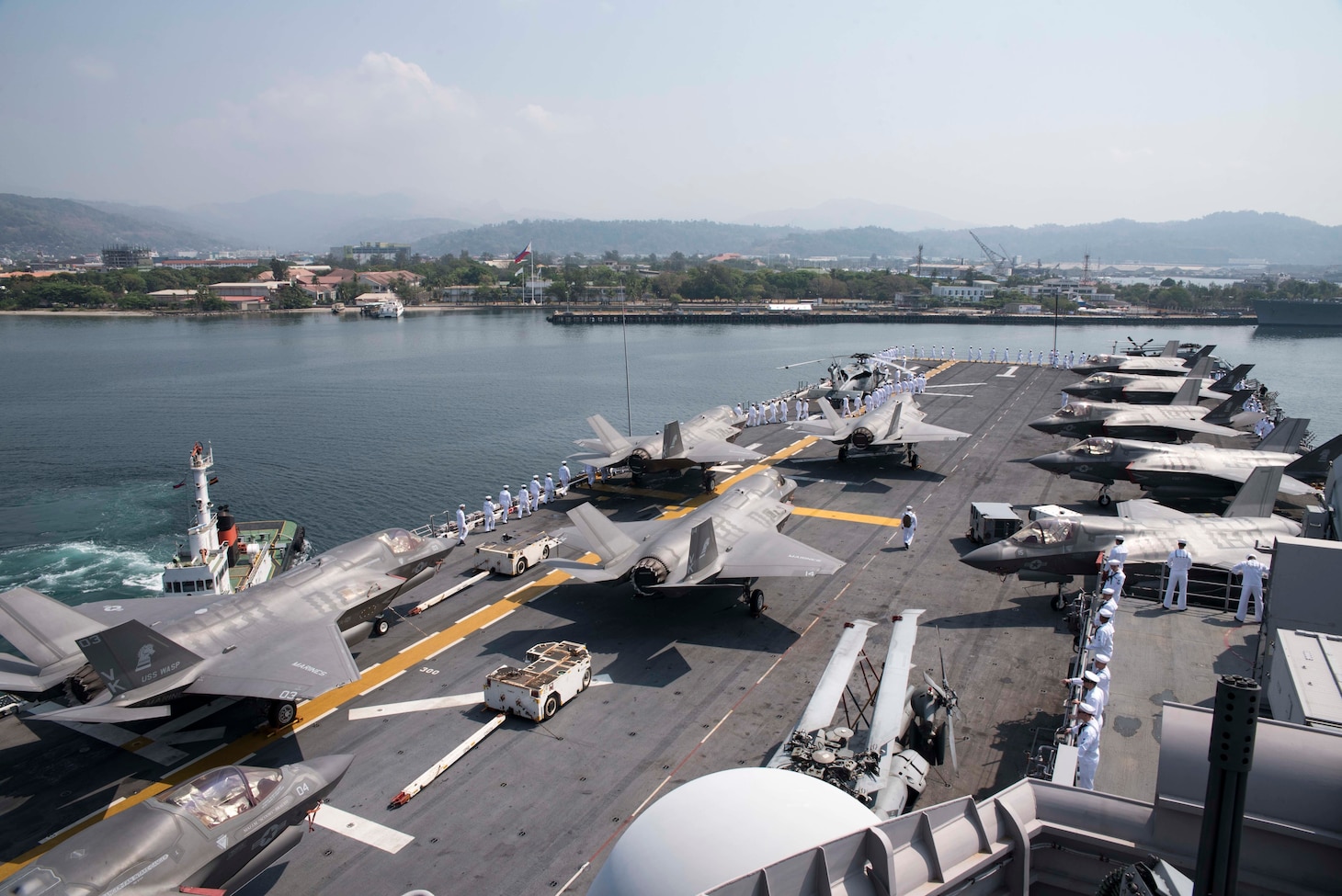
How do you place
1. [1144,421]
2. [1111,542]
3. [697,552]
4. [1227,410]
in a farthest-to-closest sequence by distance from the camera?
[1227,410]
[1144,421]
[1111,542]
[697,552]

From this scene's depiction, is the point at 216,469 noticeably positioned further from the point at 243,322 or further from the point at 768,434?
the point at 243,322

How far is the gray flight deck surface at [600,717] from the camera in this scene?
14258 mm

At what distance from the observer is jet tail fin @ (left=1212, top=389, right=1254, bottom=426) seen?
43.9m

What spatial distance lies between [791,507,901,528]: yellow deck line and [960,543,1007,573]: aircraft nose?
8240 millimetres

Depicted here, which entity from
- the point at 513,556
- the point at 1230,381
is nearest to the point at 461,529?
the point at 513,556

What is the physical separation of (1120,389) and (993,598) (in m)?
38.3

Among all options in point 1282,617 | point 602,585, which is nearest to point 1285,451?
point 1282,617

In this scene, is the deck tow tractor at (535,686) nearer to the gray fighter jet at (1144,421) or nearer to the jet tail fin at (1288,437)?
the gray fighter jet at (1144,421)

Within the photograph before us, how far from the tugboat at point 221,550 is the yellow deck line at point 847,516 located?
2221 cm

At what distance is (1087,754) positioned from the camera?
43.5 feet

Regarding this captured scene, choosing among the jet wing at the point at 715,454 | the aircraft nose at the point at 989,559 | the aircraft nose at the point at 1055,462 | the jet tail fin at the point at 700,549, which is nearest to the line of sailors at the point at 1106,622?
the aircraft nose at the point at 989,559

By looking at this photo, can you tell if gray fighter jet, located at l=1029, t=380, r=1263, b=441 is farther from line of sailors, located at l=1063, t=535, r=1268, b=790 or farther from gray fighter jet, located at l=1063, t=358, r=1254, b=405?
line of sailors, located at l=1063, t=535, r=1268, b=790

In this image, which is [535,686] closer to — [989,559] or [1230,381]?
[989,559]

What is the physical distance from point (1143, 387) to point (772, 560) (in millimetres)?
43632
